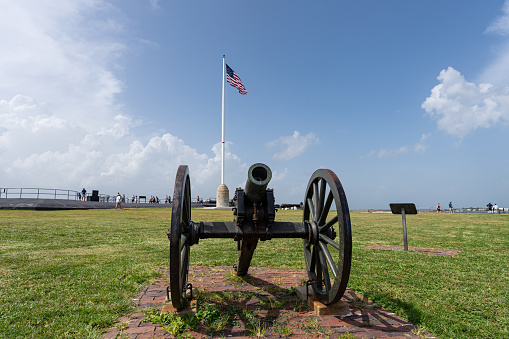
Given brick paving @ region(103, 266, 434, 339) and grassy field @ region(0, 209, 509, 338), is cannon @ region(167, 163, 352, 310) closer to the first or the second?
brick paving @ region(103, 266, 434, 339)

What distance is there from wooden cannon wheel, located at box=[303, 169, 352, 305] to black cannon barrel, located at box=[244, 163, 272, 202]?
2.48 feet

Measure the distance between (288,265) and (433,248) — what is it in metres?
5.36

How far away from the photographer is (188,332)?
325cm

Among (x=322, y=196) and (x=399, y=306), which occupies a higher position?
(x=322, y=196)

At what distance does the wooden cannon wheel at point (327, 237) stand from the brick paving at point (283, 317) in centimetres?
32

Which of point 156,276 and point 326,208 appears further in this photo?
point 156,276

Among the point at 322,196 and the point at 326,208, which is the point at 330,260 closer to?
the point at 326,208

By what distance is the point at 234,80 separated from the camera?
33062 millimetres

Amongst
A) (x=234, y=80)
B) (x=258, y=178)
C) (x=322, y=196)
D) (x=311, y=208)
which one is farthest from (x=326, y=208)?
(x=234, y=80)

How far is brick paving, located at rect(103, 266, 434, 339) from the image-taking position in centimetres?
324

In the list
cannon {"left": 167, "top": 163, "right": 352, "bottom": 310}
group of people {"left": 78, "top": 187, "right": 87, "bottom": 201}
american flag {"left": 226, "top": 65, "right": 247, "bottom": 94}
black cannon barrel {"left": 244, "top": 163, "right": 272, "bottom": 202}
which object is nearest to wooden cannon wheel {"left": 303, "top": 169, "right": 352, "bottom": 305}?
cannon {"left": 167, "top": 163, "right": 352, "bottom": 310}

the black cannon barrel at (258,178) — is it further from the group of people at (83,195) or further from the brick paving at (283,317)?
the group of people at (83,195)

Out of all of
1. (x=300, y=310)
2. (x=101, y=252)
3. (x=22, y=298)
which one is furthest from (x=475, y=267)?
(x=101, y=252)

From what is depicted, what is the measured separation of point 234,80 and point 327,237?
102ft
